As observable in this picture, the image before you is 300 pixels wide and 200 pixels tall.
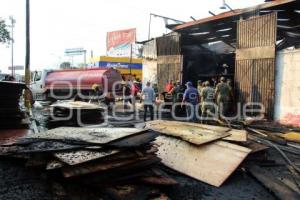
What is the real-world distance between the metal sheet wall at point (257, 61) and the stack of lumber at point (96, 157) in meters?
8.47

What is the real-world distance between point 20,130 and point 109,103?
34.3 feet

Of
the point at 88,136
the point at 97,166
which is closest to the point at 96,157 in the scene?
the point at 97,166

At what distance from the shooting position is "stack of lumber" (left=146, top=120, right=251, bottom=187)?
6.06 metres

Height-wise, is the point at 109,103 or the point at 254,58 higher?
the point at 254,58

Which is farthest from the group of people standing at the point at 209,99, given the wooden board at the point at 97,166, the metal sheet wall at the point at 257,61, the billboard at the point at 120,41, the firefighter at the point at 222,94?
the billboard at the point at 120,41

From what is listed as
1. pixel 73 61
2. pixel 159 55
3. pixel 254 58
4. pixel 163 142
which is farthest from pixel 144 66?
pixel 73 61

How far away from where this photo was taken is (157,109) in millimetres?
17328

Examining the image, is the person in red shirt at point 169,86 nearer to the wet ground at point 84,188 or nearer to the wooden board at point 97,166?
the wet ground at point 84,188

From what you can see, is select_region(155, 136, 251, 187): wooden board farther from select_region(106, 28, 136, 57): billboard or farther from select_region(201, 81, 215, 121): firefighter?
select_region(106, 28, 136, 57): billboard

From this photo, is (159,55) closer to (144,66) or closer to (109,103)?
(144,66)

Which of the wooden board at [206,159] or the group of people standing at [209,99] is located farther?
the group of people standing at [209,99]

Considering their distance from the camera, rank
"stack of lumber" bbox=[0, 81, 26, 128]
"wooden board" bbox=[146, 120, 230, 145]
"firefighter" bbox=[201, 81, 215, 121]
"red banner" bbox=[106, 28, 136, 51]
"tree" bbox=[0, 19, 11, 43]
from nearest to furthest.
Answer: "wooden board" bbox=[146, 120, 230, 145] → "stack of lumber" bbox=[0, 81, 26, 128] → "firefighter" bbox=[201, 81, 215, 121] → "tree" bbox=[0, 19, 11, 43] → "red banner" bbox=[106, 28, 136, 51]

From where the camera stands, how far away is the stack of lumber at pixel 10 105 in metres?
9.16

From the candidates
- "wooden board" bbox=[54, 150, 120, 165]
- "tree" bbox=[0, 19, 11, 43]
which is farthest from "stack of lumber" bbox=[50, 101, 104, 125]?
"tree" bbox=[0, 19, 11, 43]
